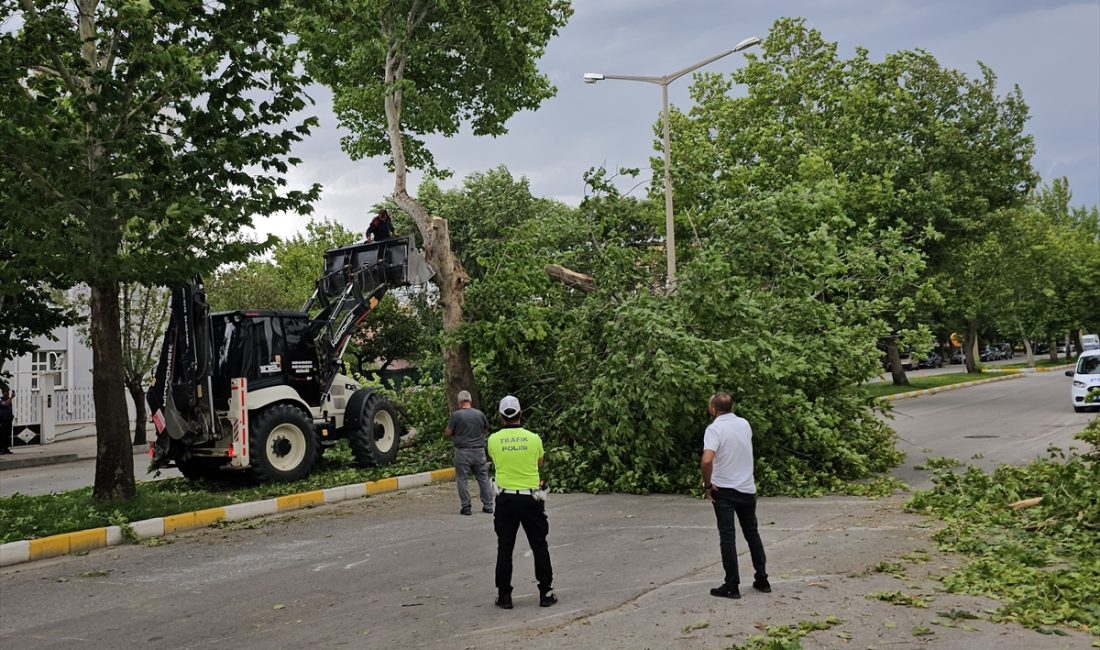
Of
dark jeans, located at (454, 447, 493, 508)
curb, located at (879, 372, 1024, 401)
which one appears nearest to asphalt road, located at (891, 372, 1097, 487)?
curb, located at (879, 372, 1024, 401)

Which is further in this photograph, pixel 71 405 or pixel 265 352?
pixel 71 405

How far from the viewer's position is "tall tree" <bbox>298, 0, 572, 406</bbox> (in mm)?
17219

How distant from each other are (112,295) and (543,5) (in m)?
11.1

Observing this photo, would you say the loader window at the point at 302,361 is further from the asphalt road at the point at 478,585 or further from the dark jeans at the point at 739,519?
the dark jeans at the point at 739,519

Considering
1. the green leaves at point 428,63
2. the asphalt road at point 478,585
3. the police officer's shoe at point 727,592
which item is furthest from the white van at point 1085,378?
the police officer's shoe at point 727,592

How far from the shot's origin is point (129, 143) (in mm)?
10891

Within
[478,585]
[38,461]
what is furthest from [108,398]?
[38,461]

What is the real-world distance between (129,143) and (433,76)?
33.9 ft

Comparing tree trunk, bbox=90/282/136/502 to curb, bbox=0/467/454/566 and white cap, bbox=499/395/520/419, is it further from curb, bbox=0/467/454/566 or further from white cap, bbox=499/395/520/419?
white cap, bbox=499/395/520/419

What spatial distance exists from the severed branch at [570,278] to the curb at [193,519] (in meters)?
4.21

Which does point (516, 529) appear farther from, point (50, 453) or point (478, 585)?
point (50, 453)

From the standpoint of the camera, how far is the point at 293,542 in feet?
34.1

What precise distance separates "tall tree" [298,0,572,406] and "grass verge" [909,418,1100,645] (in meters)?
9.05

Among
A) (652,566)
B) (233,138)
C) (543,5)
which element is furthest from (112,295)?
(543,5)
